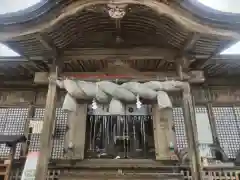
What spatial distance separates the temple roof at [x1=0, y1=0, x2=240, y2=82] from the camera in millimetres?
5784

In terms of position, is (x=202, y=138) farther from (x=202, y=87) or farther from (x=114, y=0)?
(x=114, y=0)

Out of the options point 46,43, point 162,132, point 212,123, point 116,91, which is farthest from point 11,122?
point 212,123

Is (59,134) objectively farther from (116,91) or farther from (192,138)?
(192,138)

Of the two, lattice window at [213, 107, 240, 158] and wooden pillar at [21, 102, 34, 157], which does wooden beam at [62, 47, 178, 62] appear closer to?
wooden pillar at [21, 102, 34, 157]

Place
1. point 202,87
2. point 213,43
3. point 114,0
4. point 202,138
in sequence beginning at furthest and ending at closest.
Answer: point 202,87
point 202,138
point 213,43
point 114,0

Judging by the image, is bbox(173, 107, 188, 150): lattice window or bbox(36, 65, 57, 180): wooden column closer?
bbox(36, 65, 57, 180): wooden column

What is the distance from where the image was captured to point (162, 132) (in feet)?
23.4

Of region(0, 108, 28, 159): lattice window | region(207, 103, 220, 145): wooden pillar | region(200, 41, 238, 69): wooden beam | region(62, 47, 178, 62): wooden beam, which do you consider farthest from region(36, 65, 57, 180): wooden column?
region(207, 103, 220, 145): wooden pillar

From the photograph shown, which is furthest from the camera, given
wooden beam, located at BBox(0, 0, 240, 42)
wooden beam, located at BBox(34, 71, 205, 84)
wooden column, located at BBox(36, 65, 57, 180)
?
wooden beam, located at BBox(34, 71, 205, 84)

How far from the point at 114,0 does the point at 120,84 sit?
202 cm

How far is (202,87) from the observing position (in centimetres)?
801

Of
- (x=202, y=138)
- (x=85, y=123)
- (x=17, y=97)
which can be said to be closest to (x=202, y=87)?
(x=202, y=138)

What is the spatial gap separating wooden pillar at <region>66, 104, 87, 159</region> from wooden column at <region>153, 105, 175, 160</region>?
Answer: 6.66 feet

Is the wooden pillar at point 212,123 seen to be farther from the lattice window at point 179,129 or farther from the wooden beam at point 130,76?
the wooden beam at point 130,76
